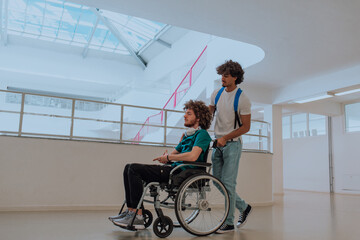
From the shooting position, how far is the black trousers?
2.46 meters

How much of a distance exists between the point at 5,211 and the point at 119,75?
467 inches

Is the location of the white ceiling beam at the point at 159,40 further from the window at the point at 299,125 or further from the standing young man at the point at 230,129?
the standing young man at the point at 230,129

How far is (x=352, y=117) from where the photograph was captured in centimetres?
1042

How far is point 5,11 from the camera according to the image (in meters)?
12.7

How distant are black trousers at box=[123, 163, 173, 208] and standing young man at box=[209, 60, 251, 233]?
1.79 feet

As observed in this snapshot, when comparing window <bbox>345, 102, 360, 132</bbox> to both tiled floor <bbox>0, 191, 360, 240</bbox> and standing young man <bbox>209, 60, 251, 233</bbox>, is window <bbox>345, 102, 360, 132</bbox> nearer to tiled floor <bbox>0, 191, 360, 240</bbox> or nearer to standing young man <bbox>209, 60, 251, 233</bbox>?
tiled floor <bbox>0, 191, 360, 240</bbox>

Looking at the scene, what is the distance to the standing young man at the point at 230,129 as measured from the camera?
283cm

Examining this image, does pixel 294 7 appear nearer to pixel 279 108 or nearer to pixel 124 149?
pixel 124 149

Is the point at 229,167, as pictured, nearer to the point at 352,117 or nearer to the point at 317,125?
the point at 352,117

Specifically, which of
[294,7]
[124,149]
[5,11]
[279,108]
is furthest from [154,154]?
[5,11]

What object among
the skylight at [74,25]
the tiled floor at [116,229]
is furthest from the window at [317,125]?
the tiled floor at [116,229]

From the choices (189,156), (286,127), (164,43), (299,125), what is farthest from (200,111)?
(164,43)

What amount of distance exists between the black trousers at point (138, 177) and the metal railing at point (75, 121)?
1.78 metres

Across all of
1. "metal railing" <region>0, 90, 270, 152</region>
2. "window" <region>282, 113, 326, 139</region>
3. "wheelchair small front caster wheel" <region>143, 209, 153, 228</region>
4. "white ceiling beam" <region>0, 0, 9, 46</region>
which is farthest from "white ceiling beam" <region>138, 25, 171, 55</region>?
"wheelchair small front caster wheel" <region>143, 209, 153, 228</region>
